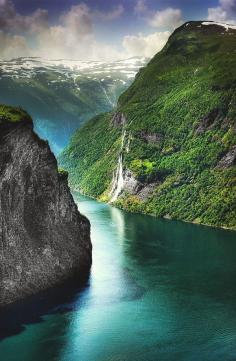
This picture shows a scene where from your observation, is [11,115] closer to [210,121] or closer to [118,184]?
[210,121]

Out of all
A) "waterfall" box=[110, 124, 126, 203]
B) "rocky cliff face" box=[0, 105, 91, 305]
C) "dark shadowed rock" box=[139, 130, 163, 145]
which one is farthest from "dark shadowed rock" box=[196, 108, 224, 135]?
"rocky cliff face" box=[0, 105, 91, 305]

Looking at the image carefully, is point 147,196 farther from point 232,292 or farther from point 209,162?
point 232,292

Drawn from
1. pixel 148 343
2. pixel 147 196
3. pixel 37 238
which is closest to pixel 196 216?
pixel 147 196

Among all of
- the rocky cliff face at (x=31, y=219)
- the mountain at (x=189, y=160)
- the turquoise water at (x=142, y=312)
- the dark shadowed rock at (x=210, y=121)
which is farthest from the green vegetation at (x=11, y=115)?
the dark shadowed rock at (x=210, y=121)

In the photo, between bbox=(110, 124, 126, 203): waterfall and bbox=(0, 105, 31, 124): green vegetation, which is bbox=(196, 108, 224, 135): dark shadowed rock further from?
bbox=(0, 105, 31, 124): green vegetation

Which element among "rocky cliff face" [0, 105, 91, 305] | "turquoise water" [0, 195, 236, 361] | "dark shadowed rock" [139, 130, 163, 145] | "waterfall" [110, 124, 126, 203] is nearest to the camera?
"turquoise water" [0, 195, 236, 361]

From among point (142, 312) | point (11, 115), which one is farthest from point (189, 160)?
point (11, 115)
